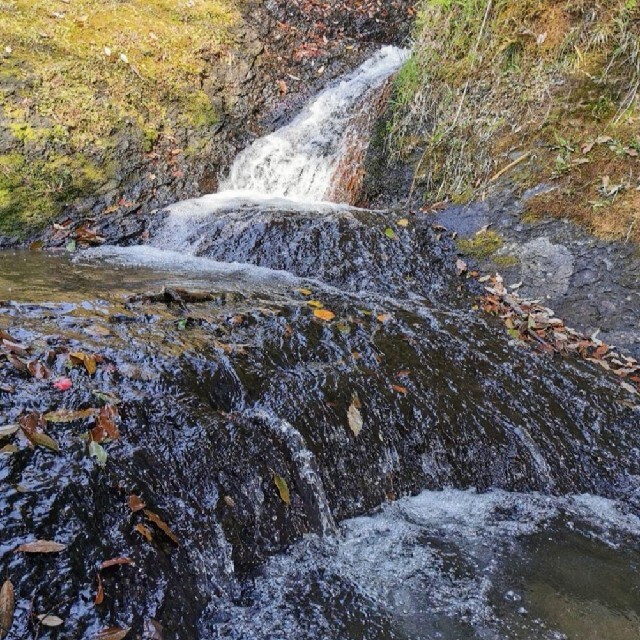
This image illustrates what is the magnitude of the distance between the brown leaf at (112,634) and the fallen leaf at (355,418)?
162cm

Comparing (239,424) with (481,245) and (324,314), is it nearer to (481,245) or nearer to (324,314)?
(324,314)

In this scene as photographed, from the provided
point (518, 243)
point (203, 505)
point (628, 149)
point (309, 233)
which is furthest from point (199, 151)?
point (203, 505)

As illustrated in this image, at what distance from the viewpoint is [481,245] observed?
5.71 metres

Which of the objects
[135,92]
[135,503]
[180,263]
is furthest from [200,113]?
[135,503]

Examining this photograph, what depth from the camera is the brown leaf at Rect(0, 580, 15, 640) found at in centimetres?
166

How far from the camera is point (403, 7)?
408 inches

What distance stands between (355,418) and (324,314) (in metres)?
1.02

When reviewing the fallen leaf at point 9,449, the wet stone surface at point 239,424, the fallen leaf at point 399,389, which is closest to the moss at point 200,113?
the wet stone surface at point 239,424

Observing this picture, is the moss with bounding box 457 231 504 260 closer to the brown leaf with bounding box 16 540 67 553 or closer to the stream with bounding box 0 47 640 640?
the stream with bounding box 0 47 640 640

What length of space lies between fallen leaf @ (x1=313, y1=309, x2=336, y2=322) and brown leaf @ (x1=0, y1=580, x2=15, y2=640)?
100.0 inches

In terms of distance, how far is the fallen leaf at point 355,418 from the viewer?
10.3 feet

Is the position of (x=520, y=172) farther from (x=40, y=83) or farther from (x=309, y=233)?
(x=40, y=83)

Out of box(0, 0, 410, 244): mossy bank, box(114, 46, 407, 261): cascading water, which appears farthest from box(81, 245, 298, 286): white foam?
box(0, 0, 410, 244): mossy bank

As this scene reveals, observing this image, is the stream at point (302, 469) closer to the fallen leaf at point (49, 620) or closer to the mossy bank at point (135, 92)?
the fallen leaf at point (49, 620)
